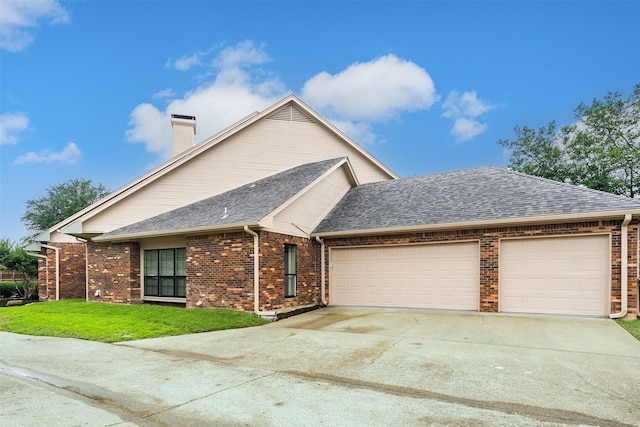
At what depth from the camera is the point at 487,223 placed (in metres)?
10.4

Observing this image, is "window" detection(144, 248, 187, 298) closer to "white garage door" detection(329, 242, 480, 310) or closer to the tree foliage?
"white garage door" detection(329, 242, 480, 310)

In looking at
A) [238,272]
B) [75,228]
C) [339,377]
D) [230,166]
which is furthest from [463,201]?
[75,228]

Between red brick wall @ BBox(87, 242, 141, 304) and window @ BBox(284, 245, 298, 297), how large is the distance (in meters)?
6.07

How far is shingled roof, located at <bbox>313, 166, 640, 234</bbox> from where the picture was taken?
33.0 feet

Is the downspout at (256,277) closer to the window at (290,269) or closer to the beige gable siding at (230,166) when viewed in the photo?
the window at (290,269)

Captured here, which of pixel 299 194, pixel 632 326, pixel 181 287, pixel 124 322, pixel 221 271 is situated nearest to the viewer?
pixel 632 326

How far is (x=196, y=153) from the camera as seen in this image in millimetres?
15695

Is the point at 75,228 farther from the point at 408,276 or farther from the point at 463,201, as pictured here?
the point at 463,201

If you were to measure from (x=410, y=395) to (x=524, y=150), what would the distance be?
1066 inches

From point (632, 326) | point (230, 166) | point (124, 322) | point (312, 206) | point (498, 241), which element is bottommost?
point (124, 322)

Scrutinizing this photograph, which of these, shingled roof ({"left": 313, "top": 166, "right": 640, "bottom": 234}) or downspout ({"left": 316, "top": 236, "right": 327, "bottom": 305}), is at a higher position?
shingled roof ({"left": 313, "top": 166, "right": 640, "bottom": 234})

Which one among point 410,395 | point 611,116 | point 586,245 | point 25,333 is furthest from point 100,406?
point 611,116

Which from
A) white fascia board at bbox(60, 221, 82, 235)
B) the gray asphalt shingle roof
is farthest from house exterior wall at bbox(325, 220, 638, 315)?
white fascia board at bbox(60, 221, 82, 235)

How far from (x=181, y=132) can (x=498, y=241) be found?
596 inches
